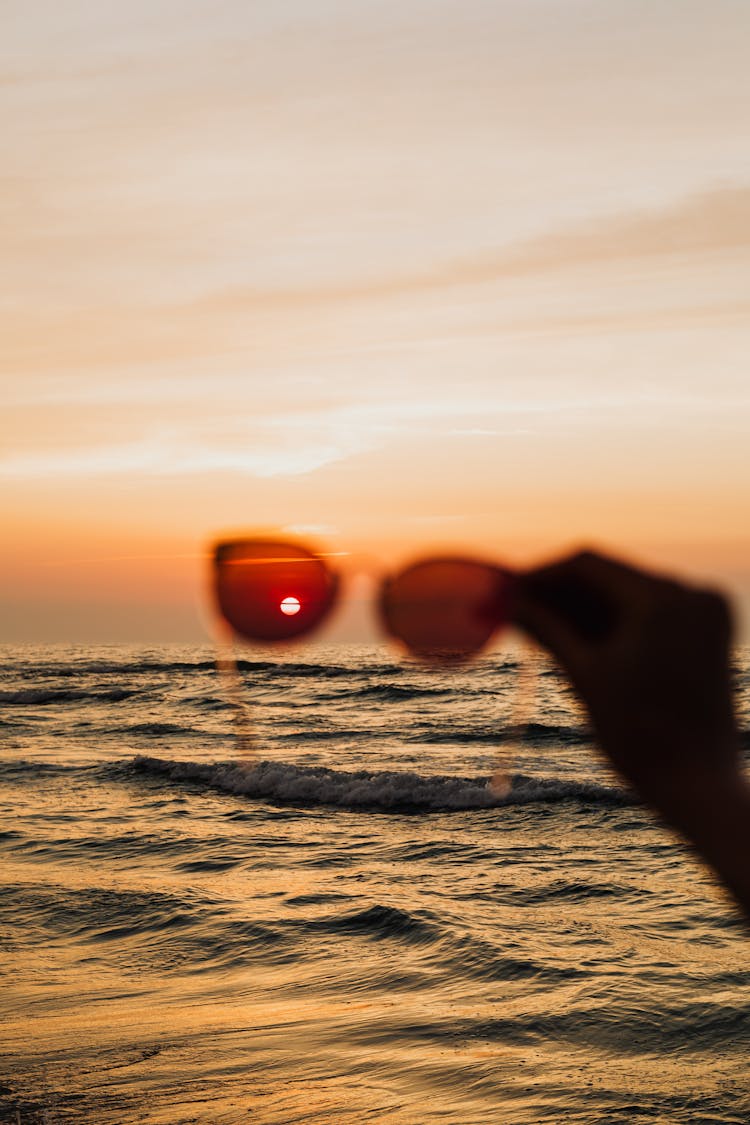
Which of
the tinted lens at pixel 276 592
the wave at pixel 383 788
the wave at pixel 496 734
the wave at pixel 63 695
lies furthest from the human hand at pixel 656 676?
the wave at pixel 63 695

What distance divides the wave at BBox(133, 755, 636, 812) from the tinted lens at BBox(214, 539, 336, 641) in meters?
14.8

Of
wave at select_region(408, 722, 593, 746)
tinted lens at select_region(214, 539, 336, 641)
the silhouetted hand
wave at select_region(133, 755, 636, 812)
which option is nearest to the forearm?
the silhouetted hand

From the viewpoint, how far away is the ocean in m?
5.88

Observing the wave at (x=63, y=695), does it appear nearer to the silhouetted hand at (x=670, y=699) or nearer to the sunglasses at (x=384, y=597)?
the sunglasses at (x=384, y=597)

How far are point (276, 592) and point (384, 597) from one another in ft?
1.70

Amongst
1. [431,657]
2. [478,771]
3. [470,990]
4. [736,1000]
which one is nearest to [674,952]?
[736,1000]

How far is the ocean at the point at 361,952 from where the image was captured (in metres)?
5.88

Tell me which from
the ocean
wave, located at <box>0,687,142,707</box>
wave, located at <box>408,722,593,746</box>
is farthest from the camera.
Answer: wave, located at <box>0,687,142,707</box>

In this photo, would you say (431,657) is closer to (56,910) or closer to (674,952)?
(674,952)

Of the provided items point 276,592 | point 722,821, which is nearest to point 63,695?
point 276,592

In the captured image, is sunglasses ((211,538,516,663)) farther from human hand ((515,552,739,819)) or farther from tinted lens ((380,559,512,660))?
human hand ((515,552,739,819))

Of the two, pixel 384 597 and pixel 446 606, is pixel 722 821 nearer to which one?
pixel 446 606

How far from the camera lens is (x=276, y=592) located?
202cm

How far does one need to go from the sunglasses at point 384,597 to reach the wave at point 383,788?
14839 millimetres
